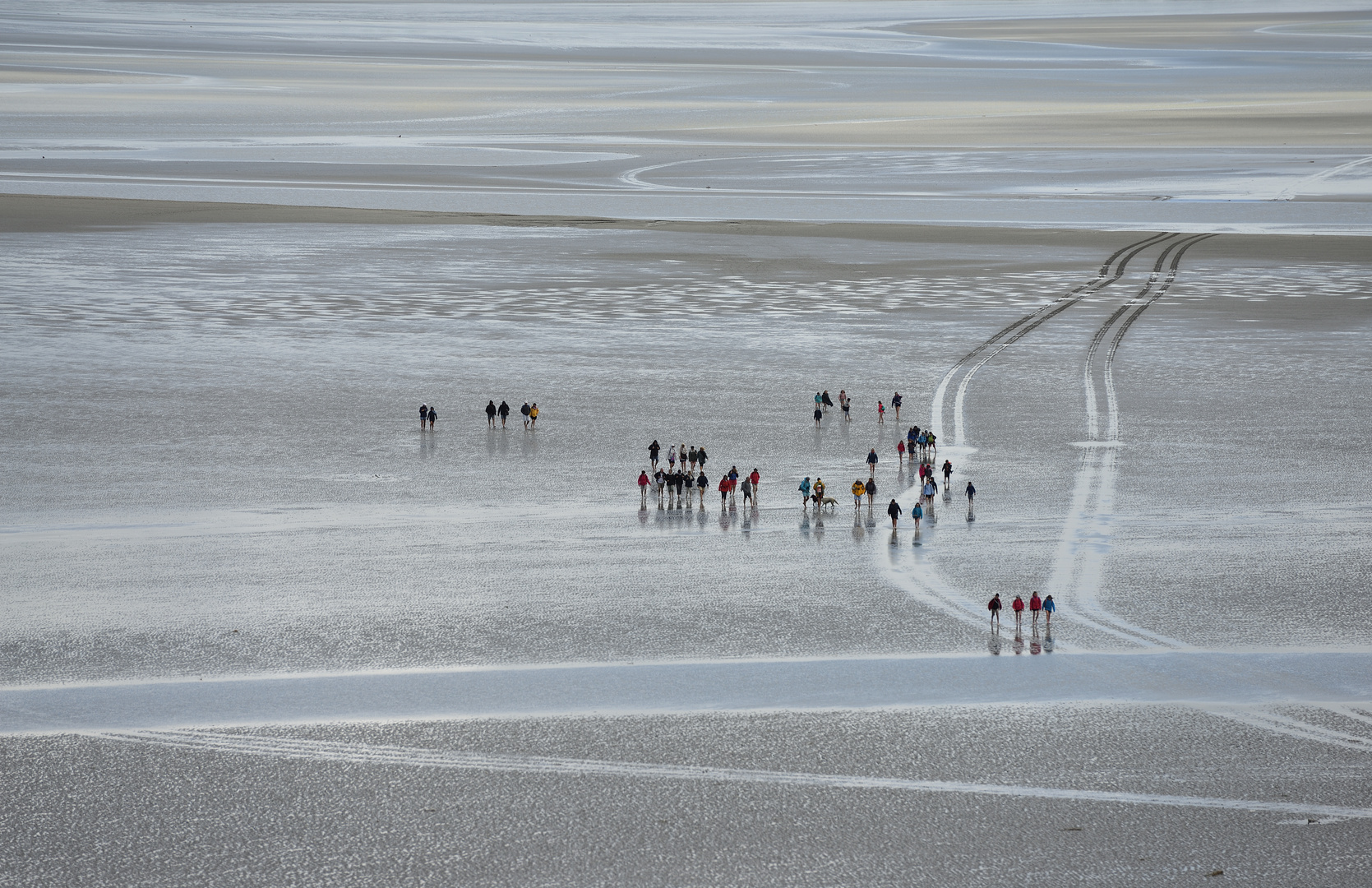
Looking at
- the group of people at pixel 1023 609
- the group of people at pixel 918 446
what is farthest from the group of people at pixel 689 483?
the group of people at pixel 1023 609

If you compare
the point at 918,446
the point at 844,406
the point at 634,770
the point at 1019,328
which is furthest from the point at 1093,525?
the point at 1019,328

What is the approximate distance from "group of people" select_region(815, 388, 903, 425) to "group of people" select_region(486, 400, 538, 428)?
5.01 metres

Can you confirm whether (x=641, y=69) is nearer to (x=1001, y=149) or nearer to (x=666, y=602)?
(x=1001, y=149)

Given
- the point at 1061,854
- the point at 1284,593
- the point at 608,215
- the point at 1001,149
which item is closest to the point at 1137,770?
the point at 1061,854

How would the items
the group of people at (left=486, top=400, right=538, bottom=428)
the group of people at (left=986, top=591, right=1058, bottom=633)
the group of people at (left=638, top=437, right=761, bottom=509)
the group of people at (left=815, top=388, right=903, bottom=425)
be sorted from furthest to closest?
1. the group of people at (left=815, top=388, right=903, bottom=425)
2. the group of people at (left=486, top=400, right=538, bottom=428)
3. the group of people at (left=638, top=437, right=761, bottom=509)
4. the group of people at (left=986, top=591, right=1058, bottom=633)

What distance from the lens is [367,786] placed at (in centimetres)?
1464

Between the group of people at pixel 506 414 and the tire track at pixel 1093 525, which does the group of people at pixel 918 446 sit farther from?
the group of people at pixel 506 414

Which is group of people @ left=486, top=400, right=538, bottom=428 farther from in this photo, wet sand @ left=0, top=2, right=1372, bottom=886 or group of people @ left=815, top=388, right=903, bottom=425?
group of people @ left=815, top=388, right=903, bottom=425

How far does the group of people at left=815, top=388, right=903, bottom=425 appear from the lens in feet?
98.2

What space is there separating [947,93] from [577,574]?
102426 millimetres

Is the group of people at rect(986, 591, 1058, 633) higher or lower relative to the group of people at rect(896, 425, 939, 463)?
lower

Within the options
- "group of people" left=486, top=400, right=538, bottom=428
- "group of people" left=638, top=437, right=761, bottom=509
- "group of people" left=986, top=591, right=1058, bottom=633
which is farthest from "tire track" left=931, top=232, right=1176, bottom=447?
"group of people" left=986, top=591, right=1058, bottom=633

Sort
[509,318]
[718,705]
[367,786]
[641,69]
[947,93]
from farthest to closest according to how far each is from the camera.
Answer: [641,69], [947,93], [509,318], [718,705], [367,786]

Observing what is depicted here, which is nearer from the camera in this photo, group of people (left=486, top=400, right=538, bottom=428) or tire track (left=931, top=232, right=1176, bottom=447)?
group of people (left=486, top=400, right=538, bottom=428)
